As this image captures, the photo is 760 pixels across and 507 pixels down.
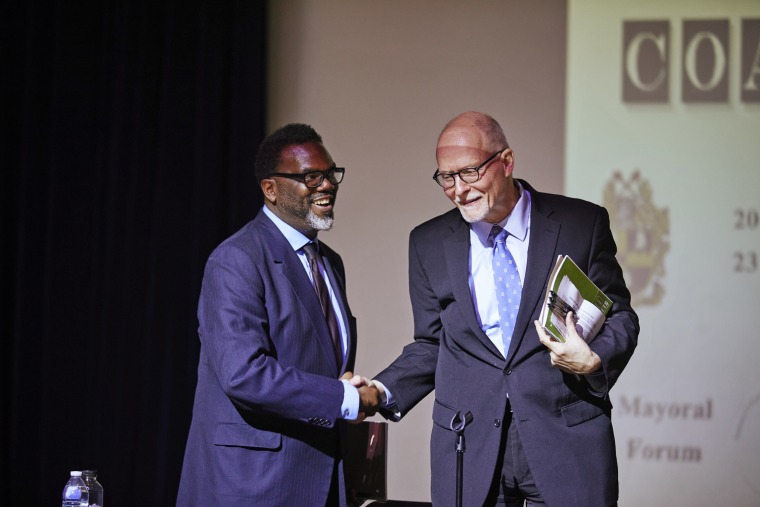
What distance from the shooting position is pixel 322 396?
2.69 metres

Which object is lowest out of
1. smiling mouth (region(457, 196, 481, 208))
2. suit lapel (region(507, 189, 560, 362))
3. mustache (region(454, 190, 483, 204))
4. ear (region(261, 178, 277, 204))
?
suit lapel (region(507, 189, 560, 362))

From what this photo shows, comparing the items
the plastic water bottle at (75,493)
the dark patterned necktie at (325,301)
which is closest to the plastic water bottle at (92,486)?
the plastic water bottle at (75,493)

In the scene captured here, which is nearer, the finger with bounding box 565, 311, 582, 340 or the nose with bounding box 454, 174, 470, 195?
the finger with bounding box 565, 311, 582, 340

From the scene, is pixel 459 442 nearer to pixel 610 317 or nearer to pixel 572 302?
pixel 572 302

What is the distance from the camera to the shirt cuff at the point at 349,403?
2.74 m

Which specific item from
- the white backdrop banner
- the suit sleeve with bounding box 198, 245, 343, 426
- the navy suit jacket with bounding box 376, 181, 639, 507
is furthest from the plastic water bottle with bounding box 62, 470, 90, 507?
the white backdrop banner

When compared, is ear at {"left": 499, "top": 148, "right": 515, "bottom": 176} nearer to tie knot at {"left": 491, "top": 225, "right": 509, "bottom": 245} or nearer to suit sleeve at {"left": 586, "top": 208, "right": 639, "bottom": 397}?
tie knot at {"left": 491, "top": 225, "right": 509, "bottom": 245}

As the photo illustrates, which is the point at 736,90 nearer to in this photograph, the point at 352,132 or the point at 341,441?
the point at 352,132

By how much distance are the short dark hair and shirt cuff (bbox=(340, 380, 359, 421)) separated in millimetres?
774

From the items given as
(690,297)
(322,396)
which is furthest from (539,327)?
(690,297)

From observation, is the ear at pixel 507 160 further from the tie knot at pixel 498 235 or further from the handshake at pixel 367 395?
the handshake at pixel 367 395

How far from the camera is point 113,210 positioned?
527 centimetres

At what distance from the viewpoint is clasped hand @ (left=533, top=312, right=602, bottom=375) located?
2.45m

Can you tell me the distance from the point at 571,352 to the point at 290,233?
1.01 metres
